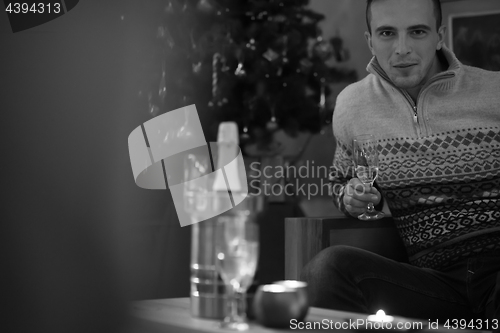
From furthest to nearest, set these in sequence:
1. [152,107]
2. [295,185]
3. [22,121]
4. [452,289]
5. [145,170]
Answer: [295,185], [152,107], [145,170], [452,289], [22,121]

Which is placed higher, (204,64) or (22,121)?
(204,64)

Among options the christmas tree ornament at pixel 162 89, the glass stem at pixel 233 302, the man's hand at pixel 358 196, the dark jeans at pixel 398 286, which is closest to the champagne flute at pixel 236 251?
the glass stem at pixel 233 302

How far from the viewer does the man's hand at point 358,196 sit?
5.32ft

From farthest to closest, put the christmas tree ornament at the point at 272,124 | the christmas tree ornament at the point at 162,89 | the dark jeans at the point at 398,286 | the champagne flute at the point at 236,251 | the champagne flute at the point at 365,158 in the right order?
the christmas tree ornament at the point at 272,124 < the christmas tree ornament at the point at 162,89 < the champagne flute at the point at 365,158 < the dark jeans at the point at 398,286 < the champagne flute at the point at 236,251

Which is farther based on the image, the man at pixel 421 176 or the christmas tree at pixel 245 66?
the christmas tree at pixel 245 66

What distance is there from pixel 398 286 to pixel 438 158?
388 mm

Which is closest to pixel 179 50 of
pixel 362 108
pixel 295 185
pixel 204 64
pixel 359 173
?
pixel 204 64

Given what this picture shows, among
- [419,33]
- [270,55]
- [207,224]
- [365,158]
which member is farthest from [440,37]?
[207,224]

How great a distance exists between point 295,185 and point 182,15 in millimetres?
967

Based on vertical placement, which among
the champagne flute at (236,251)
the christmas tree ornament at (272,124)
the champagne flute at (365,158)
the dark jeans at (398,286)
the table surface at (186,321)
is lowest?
the dark jeans at (398,286)

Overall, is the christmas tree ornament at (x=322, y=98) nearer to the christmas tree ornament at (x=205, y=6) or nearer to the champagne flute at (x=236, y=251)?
the christmas tree ornament at (x=205, y=6)

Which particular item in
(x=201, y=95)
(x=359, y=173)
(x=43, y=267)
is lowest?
(x=43, y=267)

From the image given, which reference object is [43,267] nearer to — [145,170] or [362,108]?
[362,108]

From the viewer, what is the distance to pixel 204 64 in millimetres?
2775
